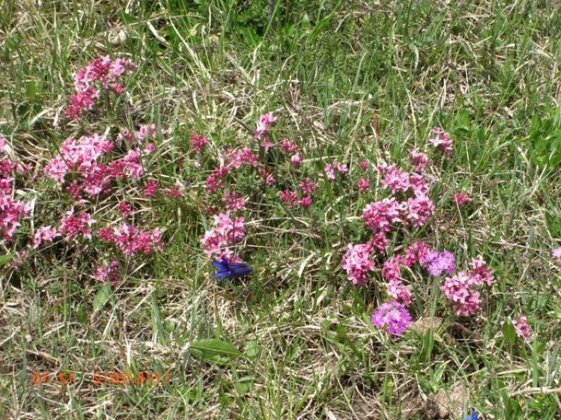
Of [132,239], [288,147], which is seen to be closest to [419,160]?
[288,147]

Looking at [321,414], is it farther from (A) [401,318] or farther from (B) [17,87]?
(B) [17,87]

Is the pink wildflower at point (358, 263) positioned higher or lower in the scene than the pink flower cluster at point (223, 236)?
higher

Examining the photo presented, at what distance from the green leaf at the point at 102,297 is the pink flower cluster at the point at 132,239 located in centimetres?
17

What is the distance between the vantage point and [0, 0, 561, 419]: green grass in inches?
124

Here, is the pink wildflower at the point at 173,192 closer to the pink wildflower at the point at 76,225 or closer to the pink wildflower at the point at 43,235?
the pink wildflower at the point at 76,225

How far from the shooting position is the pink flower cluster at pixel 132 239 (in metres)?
3.48

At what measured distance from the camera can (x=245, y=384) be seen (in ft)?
10.4

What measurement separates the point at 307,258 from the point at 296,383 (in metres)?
0.56

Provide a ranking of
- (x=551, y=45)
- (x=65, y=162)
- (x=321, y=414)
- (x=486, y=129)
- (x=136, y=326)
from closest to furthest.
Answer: (x=321, y=414) → (x=136, y=326) → (x=65, y=162) → (x=486, y=129) → (x=551, y=45)

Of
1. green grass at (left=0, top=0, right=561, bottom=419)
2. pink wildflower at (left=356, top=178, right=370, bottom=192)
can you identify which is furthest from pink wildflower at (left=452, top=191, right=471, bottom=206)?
pink wildflower at (left=356, top=178, right=370, bottom=192)

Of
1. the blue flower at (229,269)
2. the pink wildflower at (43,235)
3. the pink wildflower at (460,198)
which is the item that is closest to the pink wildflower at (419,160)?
the pink wildflower at (460,198)

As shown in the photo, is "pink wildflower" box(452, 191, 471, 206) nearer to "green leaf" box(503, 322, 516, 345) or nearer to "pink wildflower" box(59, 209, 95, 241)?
"green leaf" box(503, 322, 516, 345)

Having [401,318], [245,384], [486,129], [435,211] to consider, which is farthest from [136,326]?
[486,129]
